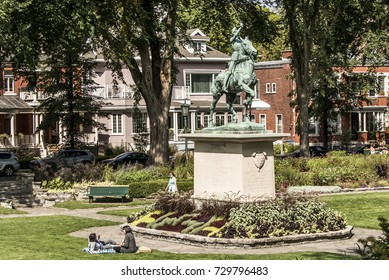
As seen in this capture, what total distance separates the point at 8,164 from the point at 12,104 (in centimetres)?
1741

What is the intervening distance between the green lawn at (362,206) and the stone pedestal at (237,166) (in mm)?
3293

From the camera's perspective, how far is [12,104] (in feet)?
223

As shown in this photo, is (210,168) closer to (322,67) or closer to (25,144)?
(322,67)

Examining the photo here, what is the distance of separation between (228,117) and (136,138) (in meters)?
12.7

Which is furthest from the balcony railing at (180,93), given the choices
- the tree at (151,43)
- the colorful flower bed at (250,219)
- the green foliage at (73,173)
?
the colorful flower bed at (250,219)

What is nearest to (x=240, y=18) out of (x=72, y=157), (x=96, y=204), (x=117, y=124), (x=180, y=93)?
(x=72, y=157)

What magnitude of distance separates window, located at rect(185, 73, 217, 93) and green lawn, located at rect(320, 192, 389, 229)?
120 feet

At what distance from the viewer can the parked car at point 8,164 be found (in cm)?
5111

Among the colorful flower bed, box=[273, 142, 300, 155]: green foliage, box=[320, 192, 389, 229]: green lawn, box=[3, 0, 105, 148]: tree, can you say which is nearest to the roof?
box=[3, 0, 105, 148]: tree

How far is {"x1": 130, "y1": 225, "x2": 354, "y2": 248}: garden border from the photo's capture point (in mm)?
24672

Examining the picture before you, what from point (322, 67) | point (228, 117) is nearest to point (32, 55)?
point (322, 67)

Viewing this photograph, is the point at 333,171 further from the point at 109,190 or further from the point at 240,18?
the point at 109,190

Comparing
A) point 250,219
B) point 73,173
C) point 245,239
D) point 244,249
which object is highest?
point 73,173

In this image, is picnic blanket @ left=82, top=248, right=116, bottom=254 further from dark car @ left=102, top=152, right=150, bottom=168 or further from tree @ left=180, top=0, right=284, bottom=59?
dark car @ left=102, top=152, right=150, bottom=168
